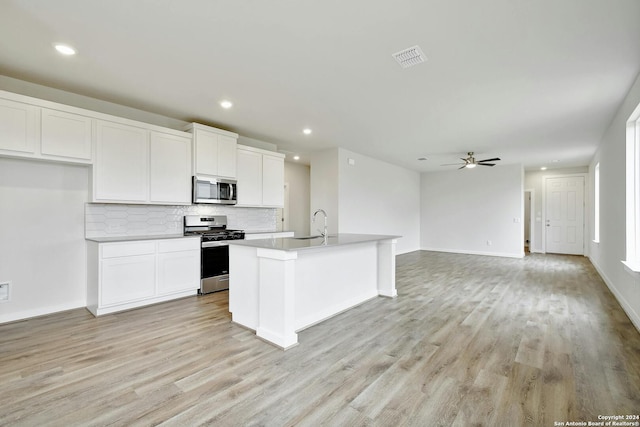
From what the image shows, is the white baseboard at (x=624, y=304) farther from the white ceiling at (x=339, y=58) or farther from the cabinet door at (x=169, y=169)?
the cabinet door at (x=169, y=169)

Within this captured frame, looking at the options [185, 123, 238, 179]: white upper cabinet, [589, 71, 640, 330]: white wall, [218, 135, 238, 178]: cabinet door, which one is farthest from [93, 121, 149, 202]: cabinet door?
[589, 71, 640, 330]: white wall

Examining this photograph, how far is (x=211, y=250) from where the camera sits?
4.53 m

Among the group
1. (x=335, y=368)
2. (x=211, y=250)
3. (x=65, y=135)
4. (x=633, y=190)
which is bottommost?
(x=335, y=368)

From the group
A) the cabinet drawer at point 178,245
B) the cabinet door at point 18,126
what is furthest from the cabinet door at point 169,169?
the cabinet door at point 18,126

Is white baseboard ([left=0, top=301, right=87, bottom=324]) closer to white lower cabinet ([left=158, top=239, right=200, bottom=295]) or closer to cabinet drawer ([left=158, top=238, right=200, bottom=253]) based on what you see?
white lower cabinet ([left=158, top=239, right=200, bottom=295])

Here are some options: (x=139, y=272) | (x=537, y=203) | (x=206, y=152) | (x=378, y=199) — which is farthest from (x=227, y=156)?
(x=537, y=203)

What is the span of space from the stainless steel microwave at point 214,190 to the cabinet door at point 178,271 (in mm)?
810

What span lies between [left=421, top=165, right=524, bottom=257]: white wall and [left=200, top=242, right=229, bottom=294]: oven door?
735 cm

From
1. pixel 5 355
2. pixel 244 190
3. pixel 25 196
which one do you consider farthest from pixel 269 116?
pixel 5 355

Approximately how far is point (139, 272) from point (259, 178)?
2.50 meters

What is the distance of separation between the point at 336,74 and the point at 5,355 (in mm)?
3926

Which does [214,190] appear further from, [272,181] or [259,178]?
[272,181]

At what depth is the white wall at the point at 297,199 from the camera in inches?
332

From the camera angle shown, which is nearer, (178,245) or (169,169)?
(178,245)
